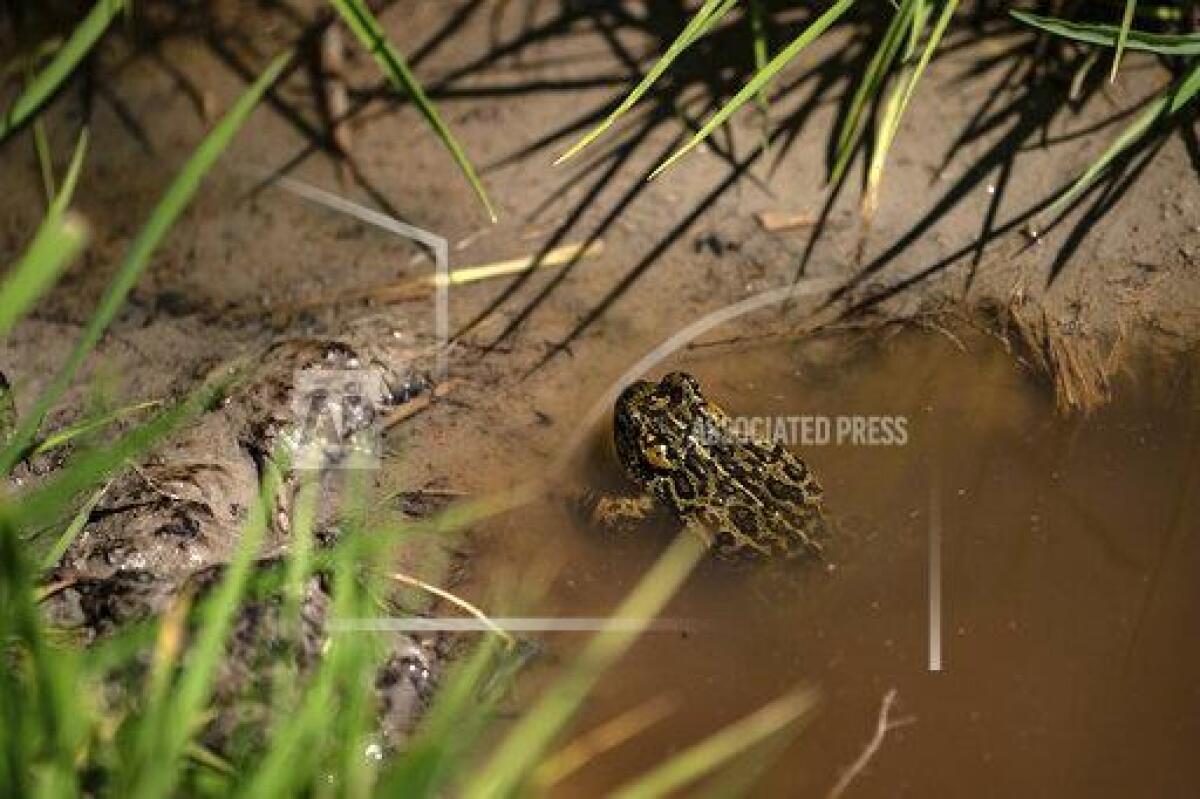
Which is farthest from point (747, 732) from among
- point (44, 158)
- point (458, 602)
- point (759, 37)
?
point (44, 158)

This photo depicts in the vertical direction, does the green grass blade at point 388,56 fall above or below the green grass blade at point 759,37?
above

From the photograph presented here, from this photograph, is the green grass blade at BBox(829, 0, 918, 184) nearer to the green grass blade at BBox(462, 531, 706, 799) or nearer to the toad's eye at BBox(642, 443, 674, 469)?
the toad's eye at BBox(642, 443, 674, 469)

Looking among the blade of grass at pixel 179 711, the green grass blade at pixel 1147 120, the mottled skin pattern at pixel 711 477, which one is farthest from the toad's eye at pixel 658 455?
the blade of grass at pixel 179 711

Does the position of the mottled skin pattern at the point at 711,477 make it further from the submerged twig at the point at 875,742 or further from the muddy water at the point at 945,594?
the submerged twig at the point at 875,742

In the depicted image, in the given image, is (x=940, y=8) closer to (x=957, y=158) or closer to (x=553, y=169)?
(x=957, y=158)

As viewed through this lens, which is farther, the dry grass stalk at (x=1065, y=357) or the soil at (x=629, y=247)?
the dry grass stalk at (x=1065, y=357)

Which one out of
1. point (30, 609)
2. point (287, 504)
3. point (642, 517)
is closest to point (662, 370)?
point (642, 517)
